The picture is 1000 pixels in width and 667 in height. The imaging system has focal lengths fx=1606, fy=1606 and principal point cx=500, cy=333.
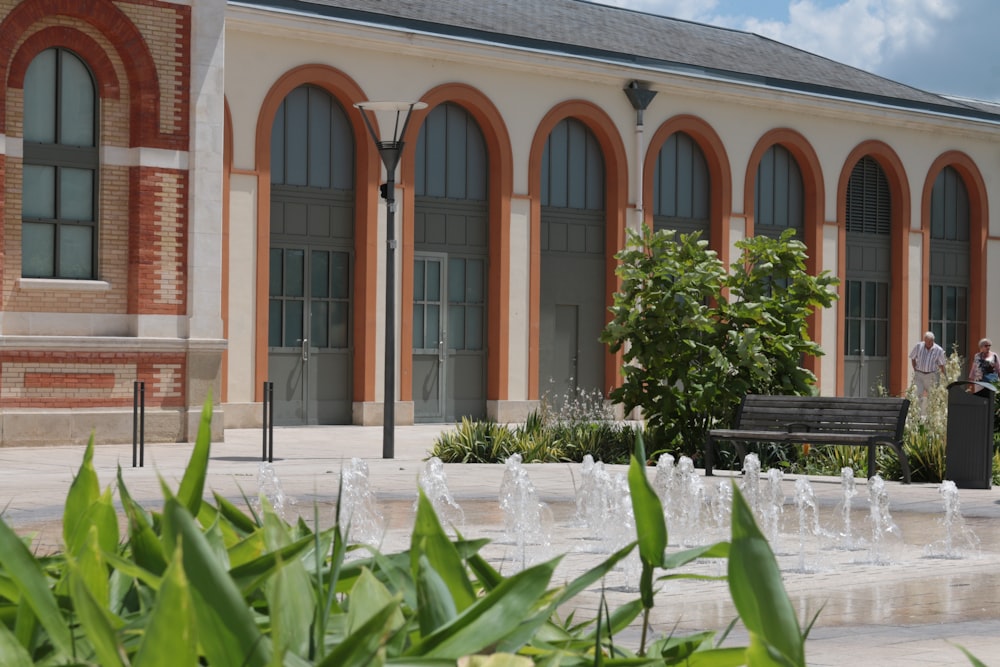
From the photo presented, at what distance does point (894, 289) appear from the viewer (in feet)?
118

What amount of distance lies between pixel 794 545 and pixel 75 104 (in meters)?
13.5

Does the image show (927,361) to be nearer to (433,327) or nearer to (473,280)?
(473,280)

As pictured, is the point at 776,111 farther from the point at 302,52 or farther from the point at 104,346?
the point at 104,346

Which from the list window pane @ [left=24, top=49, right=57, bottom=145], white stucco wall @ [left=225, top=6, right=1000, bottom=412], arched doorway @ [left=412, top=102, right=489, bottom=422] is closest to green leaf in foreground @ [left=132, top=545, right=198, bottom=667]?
window pane @ [left=24, top=49, right=57, bottom=145]

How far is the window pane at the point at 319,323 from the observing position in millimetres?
27547

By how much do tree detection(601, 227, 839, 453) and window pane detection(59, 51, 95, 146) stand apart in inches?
297

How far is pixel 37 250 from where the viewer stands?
20781 mm

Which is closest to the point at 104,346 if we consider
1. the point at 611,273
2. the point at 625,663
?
the point at 611,273

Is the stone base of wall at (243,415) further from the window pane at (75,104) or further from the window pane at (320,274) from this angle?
the window pane at (75,104)

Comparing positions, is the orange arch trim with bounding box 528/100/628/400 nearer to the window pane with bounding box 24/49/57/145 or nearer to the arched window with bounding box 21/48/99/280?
the arched window with bounding box 21/48/99/280

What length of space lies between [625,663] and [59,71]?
20354 mm

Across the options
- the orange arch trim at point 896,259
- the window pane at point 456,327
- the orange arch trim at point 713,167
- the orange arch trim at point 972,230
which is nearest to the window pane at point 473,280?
the window pane at point 456,327

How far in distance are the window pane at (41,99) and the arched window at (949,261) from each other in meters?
21.9

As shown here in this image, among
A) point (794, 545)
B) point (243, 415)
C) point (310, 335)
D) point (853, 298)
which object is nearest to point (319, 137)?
point (310, 335)
